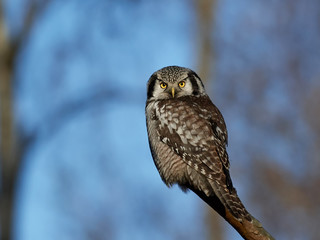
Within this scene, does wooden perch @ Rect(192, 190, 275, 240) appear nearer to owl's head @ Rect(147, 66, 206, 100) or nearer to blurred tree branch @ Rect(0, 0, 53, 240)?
owl's head @ Rect(147, 66, 206, 100)

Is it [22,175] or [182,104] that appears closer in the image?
[182,104]

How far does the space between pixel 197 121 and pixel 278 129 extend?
1122 centimetres

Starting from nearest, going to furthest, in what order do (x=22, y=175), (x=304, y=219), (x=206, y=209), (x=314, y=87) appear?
(x=22, y=175), (x=206, y=209), (x=304, y=219), (x=314, y=87)

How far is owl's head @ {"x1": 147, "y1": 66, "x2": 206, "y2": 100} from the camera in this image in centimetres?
578

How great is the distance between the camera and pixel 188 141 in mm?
5094

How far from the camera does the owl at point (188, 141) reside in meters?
4.79

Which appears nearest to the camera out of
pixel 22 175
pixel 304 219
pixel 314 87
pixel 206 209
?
pixel 22 175

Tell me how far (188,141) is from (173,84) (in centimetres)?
84

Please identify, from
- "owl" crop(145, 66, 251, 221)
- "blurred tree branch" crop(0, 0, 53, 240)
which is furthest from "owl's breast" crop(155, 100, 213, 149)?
"blurred tree branch" crop(0, 0, 53, 240)

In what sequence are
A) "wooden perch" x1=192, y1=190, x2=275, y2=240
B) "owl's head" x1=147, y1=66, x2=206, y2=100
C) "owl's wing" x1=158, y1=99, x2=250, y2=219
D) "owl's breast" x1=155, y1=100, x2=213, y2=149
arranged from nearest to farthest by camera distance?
"wooden perch" x1=192, y1=190, x2=275, y2=240 < "owl's wing" x1=158, y1=99, x2=250, y2=219 < "owl's breast" x1=155, y1=100, x2=213, y2=149 < "owl's head" x1=147, y1=66, x2=206, y2=100

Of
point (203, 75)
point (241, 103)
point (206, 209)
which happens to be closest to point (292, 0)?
point (241, 103)

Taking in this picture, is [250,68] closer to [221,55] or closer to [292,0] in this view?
[221,55]

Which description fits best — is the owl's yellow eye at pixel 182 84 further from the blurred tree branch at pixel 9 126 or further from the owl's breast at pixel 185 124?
the blurred tree branch at pixel 9 126

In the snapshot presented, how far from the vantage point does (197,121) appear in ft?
17.0
